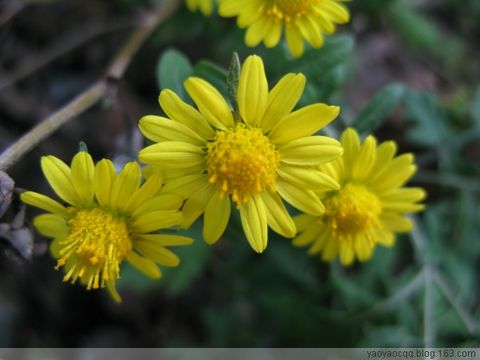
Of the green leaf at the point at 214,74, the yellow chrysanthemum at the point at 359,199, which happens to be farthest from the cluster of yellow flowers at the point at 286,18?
the yellow chrysanthemum at the point at 359,199

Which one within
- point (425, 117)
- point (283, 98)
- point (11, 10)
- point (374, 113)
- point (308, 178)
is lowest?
point (308, 178)

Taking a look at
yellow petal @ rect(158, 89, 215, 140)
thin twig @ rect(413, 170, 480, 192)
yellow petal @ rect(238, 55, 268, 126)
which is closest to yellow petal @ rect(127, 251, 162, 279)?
yellow petal @ rect(158, 89, 215, 140)

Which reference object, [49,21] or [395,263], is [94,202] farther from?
[395,263]

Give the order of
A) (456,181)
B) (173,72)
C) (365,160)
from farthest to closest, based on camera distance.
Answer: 1. (456,181)
2. (173,72)
3. (365,160)

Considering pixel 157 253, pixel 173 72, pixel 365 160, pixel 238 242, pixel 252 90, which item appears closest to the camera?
pixel 252 90

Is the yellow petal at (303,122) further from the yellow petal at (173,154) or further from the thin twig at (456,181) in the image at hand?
the thin twig at (456,181)

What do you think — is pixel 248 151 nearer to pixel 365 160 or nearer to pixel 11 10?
pixel 365 160

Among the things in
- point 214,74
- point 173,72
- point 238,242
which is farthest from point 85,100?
point 238,242
